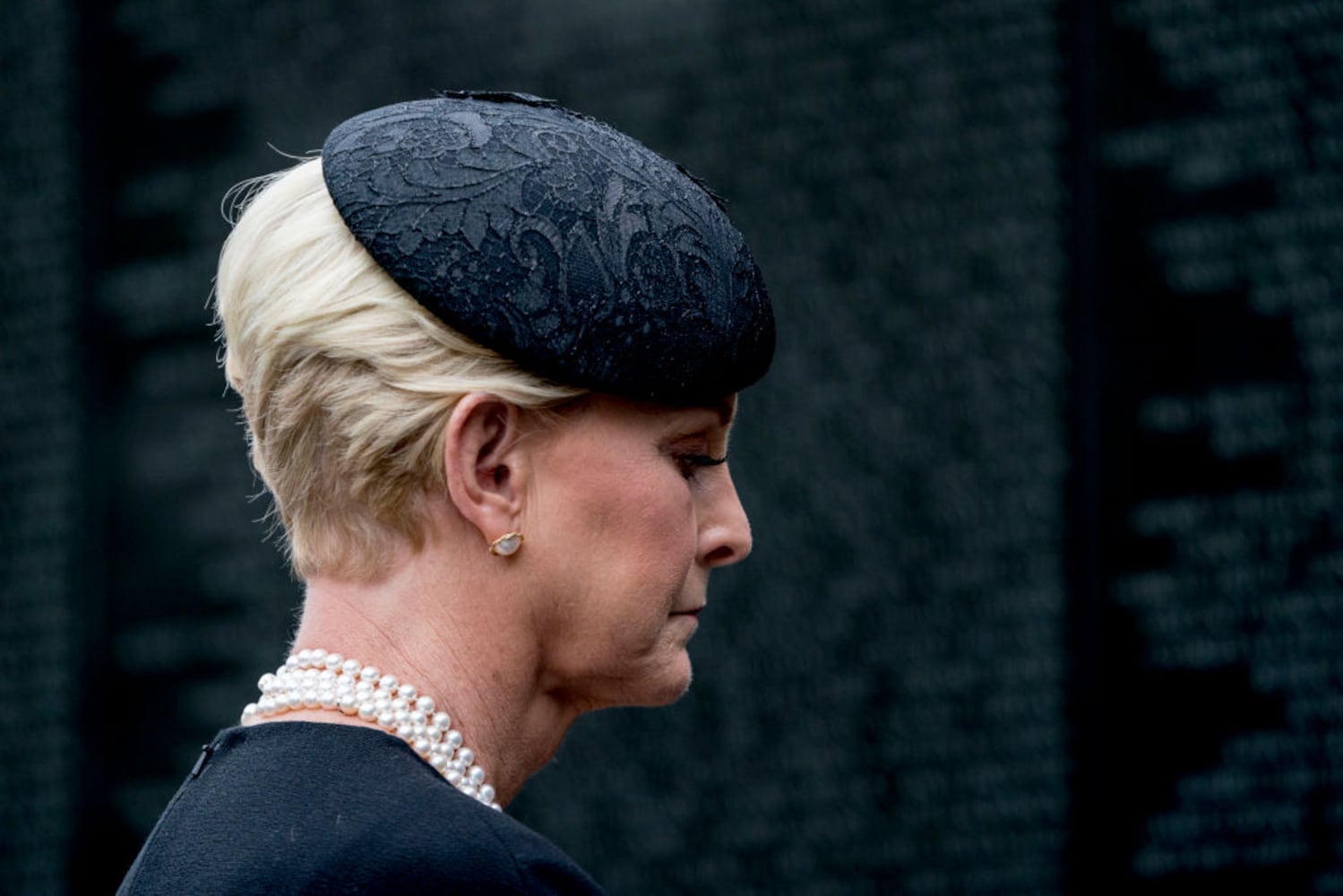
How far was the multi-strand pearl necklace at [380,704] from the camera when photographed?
5.19 feet

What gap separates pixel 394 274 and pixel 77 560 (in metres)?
3.49

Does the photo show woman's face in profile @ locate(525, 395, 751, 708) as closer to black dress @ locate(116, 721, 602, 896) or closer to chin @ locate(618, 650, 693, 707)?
chin @ locate(618, 650, 693, 707)

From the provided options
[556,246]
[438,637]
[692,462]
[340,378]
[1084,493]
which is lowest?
[1084,493]

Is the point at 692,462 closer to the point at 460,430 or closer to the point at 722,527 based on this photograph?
the point at 722,527

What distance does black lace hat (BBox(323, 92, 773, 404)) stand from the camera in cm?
155

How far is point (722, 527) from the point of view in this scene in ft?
5.84

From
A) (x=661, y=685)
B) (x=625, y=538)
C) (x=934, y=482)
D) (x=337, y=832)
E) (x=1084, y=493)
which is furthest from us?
(x=934, y=482)

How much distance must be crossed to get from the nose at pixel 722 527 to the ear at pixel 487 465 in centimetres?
25

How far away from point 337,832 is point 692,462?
1.86 feet

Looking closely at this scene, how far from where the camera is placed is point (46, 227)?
4.82 m

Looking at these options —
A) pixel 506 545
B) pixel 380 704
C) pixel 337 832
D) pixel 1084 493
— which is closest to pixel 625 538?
pixel 506 545

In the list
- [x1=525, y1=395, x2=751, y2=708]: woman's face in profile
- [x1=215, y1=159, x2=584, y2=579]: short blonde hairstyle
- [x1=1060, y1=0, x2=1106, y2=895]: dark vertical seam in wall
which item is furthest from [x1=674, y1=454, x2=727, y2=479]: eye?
[x1=1060, y1=0, x2=1106, y2=895]: dark vertical seam in wall

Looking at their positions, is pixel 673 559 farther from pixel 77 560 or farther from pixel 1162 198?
pixel 77 560

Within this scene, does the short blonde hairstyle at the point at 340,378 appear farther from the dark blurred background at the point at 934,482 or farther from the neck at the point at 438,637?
the dark blurred background at the point at 934,482
